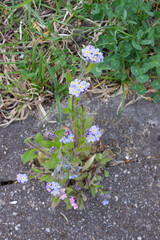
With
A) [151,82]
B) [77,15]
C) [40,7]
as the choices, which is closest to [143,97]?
[151,82]

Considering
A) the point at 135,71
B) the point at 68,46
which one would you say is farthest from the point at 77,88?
the point at 68,46

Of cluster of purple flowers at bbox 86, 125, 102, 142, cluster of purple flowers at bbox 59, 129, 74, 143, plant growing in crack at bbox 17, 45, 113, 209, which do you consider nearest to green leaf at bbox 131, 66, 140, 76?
plant growing in crack at bbox 17, 45, 113, 209

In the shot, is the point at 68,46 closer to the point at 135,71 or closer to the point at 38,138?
the point at 135,71

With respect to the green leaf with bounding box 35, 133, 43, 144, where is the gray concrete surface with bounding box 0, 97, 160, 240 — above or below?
below

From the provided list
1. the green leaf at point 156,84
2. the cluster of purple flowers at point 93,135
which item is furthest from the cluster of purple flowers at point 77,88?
the green leaf at point 156,84

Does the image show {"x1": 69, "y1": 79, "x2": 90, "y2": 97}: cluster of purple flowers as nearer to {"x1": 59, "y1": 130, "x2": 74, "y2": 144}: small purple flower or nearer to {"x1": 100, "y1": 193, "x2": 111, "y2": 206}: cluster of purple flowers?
{"x1": 59, "y1": 130, "x2": 74, "y2": 144}: small purple flower
